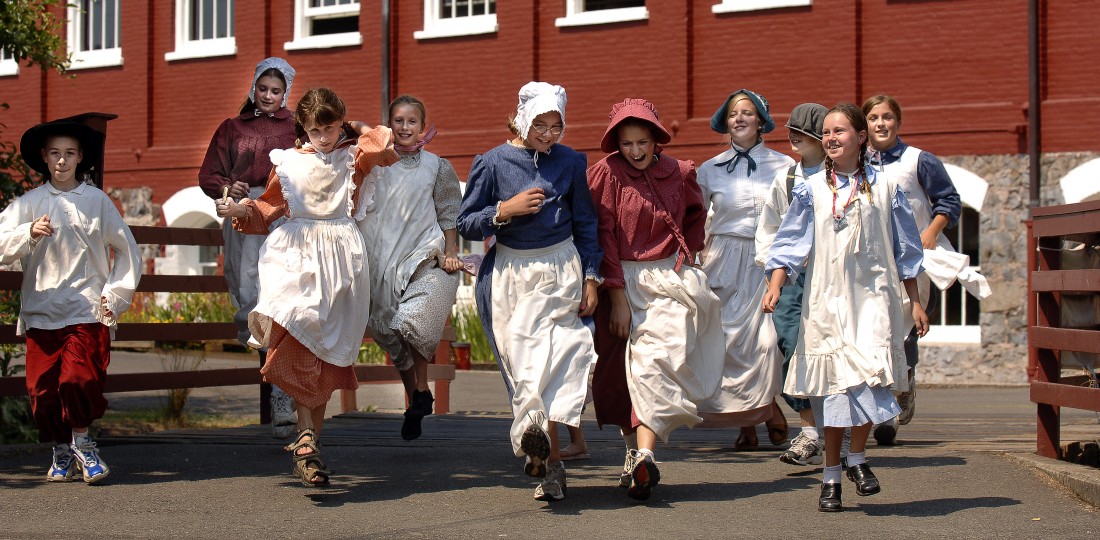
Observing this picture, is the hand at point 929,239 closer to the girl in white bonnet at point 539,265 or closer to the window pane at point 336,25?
the girl in white bonnet at point 539,265

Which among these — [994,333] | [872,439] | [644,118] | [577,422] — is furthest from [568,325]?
[994,333]

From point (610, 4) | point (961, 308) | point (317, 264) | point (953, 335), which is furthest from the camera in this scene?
point (610, 4)

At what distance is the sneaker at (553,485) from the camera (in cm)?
678

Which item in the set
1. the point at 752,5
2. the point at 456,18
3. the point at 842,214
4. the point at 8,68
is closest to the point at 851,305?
the point at 842,214

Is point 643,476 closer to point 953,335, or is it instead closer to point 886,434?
point 886,434

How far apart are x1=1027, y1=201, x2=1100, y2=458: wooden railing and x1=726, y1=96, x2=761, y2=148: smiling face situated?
162 cm

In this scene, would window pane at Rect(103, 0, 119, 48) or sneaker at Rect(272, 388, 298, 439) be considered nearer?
sneaker at Rect(272, 388, 298, 439)

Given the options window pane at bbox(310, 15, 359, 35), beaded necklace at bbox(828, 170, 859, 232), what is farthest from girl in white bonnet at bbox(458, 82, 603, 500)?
window pane at bbox(310, 15, 359, 35)

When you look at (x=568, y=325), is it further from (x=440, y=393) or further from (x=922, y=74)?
(x=922, y=74)

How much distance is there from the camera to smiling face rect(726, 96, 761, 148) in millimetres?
8688

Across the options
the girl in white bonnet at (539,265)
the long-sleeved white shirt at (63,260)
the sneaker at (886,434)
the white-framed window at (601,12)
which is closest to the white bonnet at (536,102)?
the girl in white bonnet at (539,265)

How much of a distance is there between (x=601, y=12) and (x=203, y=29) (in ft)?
21.2

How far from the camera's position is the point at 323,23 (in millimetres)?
21906

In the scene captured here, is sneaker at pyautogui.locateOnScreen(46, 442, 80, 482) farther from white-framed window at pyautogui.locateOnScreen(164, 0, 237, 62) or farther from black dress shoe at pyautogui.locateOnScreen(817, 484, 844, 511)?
white-framed window at pyautogui.locateOnScreen(164, 0, 237, 62)
